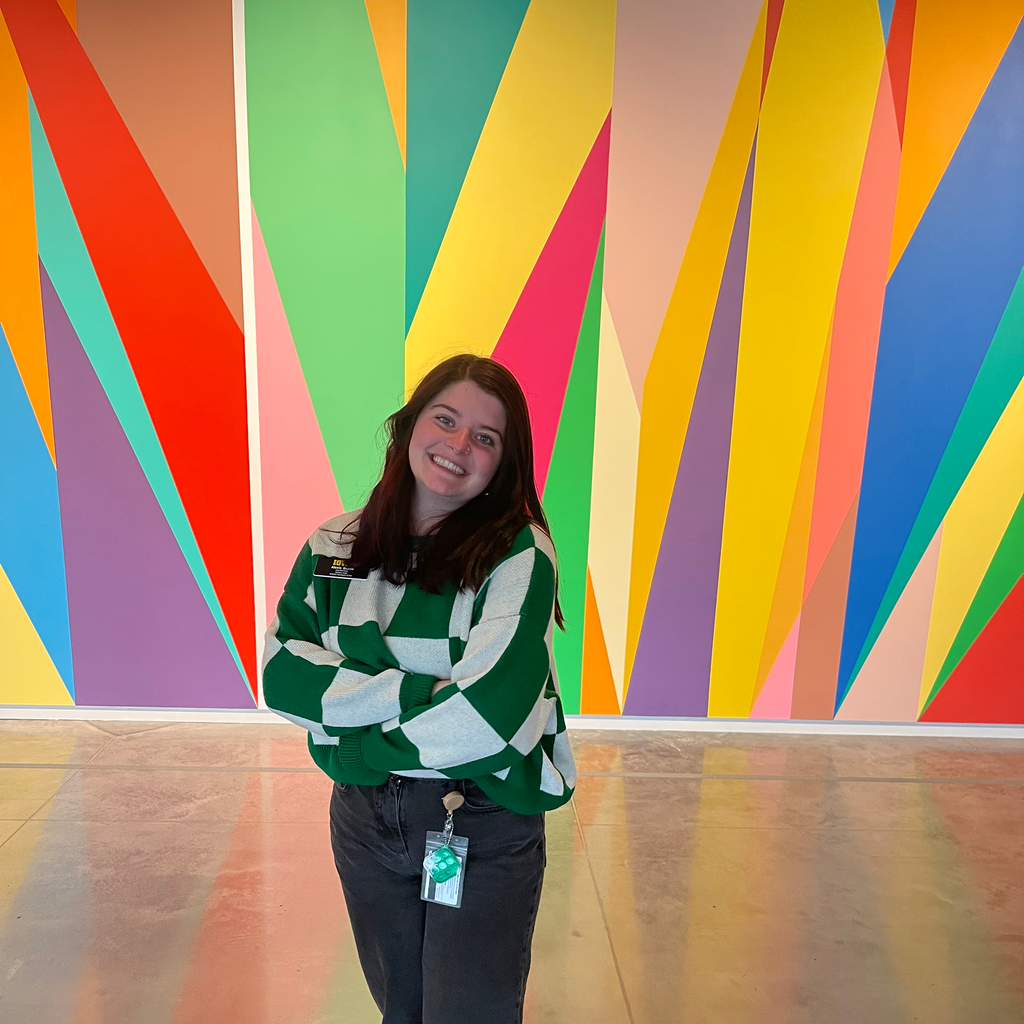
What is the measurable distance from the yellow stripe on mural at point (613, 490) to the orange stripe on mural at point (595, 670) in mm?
24

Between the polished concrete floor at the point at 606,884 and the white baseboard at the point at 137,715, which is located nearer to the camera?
the polished concrete floor at the point at 606,884

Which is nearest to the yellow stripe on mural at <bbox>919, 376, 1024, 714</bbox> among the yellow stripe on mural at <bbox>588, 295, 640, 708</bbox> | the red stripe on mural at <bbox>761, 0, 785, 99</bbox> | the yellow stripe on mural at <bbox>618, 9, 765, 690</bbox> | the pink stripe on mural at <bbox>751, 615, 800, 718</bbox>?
the pink stripe on mural at <bbox>751, 615, 800, 718</bbox>

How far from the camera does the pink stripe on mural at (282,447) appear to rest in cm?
310

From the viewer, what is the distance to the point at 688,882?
2.41 meters

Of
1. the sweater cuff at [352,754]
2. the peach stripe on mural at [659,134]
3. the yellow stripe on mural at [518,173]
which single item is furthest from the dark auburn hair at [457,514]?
the peach stripe on mural at [659,134]

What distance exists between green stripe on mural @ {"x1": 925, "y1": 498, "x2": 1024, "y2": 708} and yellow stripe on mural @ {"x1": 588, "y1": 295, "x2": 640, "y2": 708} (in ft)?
4.52

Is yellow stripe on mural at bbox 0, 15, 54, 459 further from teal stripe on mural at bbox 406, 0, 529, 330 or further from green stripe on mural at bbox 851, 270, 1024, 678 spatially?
green stripe on mural at bbox 851, 270, 1024, 678

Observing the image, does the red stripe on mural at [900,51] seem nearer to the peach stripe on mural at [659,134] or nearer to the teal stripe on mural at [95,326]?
the peach stripe on mural at [659,134]

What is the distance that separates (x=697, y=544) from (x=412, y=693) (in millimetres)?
2218

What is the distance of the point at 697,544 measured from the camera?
3.27 metres

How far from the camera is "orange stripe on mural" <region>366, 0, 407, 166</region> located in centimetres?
292

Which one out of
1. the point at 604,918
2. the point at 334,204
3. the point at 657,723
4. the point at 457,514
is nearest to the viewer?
the point at 457,514

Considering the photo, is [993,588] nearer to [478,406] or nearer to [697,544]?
[697,544]

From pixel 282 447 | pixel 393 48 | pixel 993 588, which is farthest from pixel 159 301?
pixel 993 588
